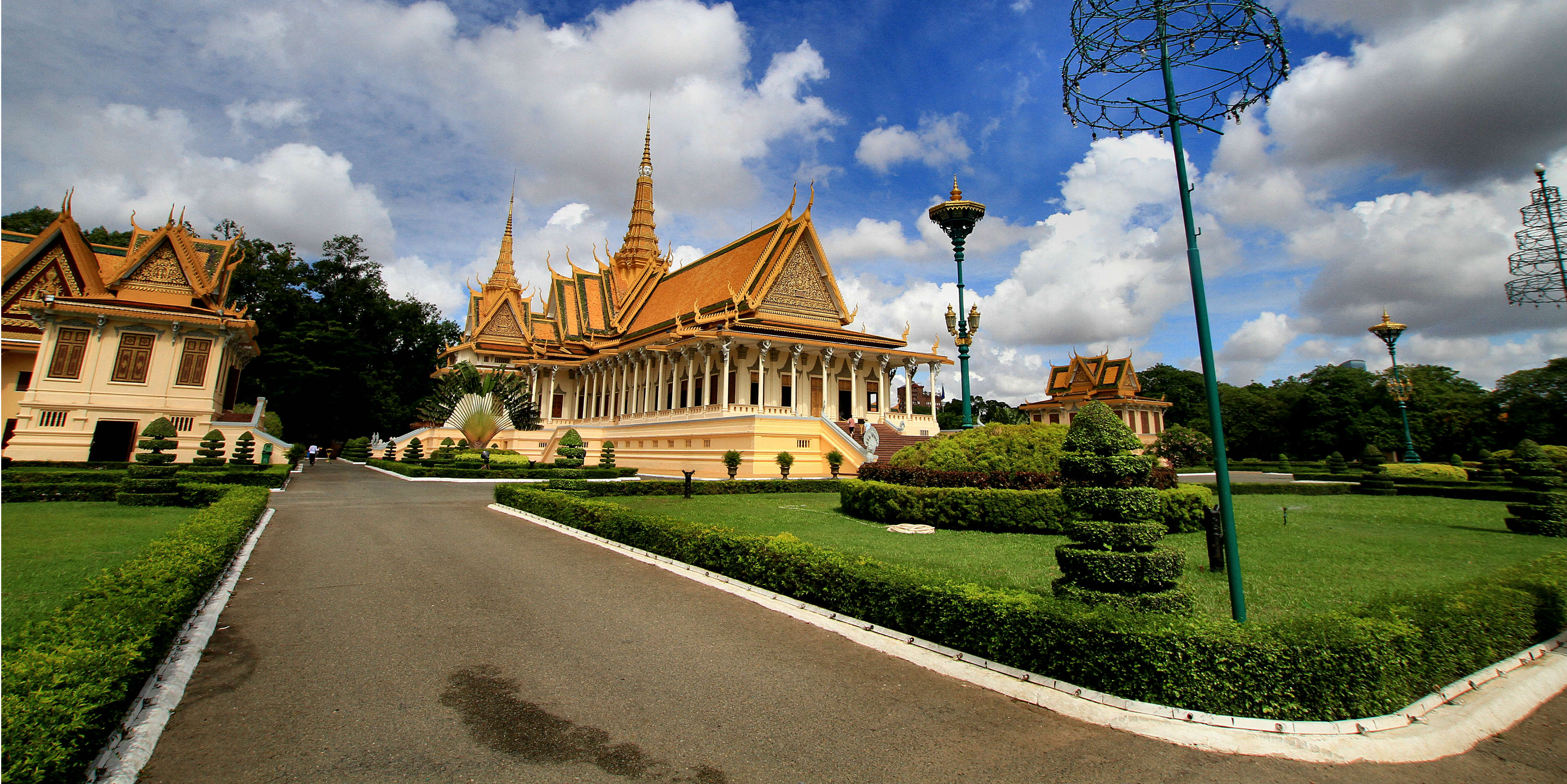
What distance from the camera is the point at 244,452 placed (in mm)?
22000

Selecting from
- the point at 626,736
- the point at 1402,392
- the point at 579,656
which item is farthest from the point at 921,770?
the point at 1402,392

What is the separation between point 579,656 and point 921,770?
9.61ft

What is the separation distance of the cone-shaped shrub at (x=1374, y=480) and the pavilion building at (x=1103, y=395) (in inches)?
1068

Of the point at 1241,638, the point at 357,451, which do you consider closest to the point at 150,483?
the point at 1241,638

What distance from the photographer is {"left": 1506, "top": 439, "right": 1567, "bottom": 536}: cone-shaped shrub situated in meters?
11.6

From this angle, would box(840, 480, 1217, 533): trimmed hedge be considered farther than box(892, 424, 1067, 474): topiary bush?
No

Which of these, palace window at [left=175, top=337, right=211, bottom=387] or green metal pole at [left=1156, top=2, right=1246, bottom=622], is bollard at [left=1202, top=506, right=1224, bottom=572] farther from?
palace window at [left=175, top=337, right=211, bottom=387]

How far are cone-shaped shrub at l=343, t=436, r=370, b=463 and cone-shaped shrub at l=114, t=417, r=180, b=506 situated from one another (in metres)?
29.1

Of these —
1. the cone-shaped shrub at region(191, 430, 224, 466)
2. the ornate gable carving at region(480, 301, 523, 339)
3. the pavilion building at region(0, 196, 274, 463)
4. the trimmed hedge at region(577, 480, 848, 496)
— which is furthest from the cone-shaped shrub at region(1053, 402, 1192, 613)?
the ornate gable carving at region(480, 301, 523, 339)

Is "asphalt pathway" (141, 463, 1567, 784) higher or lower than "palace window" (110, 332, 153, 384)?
lower

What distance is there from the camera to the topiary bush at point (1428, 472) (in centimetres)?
2314

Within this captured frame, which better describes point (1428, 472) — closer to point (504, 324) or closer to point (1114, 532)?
point (1114, 532)

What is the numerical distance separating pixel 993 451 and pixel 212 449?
22102 millimetres

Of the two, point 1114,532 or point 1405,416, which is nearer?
point 1114,532
